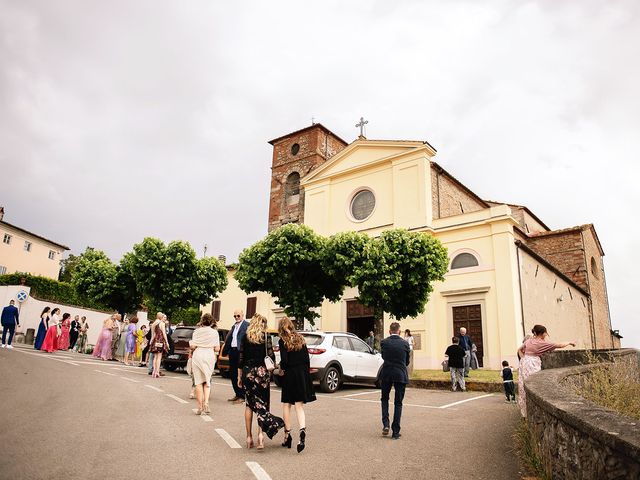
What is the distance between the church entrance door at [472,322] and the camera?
2302cm

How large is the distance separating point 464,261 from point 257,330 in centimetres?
1940

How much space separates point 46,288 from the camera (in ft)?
115

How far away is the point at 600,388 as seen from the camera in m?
6.71

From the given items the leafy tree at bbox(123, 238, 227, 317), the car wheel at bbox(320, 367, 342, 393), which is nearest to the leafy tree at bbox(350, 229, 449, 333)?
the car wheel at bbox(320, 367, 342, 393)

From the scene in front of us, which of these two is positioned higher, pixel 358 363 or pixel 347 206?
pixel 347 206

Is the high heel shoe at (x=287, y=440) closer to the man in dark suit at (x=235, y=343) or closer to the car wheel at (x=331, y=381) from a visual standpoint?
the man in dark suit at (x=235, y=343)

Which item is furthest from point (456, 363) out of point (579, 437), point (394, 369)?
point (579, 437)

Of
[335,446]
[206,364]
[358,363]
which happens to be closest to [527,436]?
[335,446]

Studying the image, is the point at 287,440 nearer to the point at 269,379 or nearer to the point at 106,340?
the point at 269,379

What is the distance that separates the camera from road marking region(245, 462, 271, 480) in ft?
15.4

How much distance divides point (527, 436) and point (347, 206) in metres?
25.0

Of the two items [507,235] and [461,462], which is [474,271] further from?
[461,462]

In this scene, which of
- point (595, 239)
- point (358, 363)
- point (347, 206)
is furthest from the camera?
point (595, 239)

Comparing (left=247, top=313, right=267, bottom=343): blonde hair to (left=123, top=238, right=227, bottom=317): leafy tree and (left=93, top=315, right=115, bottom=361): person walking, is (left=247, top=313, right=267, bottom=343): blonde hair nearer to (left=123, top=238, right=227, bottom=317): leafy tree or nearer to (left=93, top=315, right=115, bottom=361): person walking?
(left=93, top=315, right=115, bottom=361): person walking
